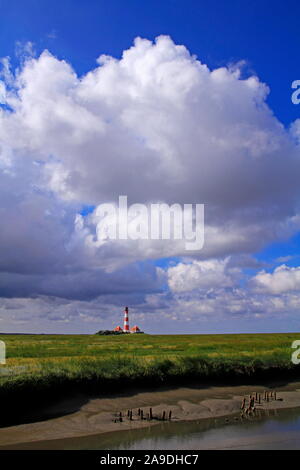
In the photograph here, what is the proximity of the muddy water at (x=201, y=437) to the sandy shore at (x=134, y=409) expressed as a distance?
0.85 meters

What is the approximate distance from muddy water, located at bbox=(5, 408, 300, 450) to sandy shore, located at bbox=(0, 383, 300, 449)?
846mm

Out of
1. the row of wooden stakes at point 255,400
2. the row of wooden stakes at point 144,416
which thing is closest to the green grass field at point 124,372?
the row of wooden stakes at point 255,400

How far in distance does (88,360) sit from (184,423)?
10.9 metres

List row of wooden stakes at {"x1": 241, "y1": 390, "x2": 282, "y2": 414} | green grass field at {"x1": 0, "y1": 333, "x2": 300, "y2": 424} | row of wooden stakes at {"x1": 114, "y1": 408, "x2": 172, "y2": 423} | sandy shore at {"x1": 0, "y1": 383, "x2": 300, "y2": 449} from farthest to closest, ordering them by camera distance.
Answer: row of wooden stakes at {"x1": 241, "y1": 390, "x2": 282, "y2": 414}, green grass field at {"x1": 0, "y1": 333, "x2": 300, "y2": 424}, row of wooden stakes at {"x1": 114, "y1": 408, "x2": 172, "y2": 423}, sandy shore at {"x1": 0, "y1": 383, "x2": 300, "y2": 449}

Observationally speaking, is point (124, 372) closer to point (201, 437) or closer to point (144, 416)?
point (144, 416)

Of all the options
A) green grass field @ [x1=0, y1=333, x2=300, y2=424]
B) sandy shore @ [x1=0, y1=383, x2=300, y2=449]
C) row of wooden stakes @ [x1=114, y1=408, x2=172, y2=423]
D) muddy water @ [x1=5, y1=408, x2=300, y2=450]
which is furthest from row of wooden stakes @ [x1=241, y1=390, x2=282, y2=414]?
row of wooden stakes @ [x1=114, y1=408, x2=172, y2=423]

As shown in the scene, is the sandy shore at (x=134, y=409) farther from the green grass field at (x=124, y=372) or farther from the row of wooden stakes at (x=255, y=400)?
the green grass field at (x=124, y=372)

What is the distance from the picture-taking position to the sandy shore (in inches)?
866

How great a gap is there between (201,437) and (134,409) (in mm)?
6788

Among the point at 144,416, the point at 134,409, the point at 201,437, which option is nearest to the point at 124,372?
the point at 134,409

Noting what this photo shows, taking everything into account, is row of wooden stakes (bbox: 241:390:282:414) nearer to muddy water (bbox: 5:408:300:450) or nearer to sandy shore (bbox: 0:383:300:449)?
sandy shore (bbox: 0:383:300:449)

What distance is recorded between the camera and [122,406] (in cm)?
2748
